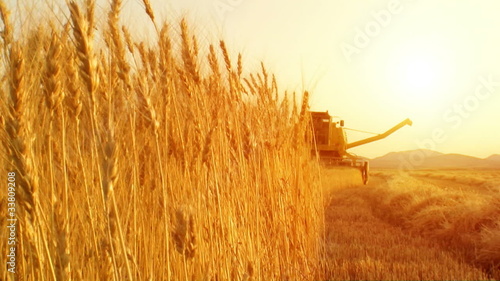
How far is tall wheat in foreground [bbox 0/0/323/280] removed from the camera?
3.84 feet

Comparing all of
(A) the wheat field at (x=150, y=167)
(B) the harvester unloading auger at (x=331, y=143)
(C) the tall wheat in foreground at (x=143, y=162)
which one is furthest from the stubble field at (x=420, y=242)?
(B) the harvester unloading auger at (x=331, y=143)

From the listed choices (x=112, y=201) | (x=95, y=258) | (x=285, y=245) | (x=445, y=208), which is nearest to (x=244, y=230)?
(x=285, y=245)

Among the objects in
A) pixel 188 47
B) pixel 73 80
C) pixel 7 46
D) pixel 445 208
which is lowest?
pixel 445 208

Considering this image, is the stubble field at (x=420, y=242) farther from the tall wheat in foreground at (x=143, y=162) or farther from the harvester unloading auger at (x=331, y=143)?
the harvester unloading auger at (x=331, y=143)

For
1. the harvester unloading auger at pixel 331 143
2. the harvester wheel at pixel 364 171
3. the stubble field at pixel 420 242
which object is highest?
the harvester unloading auger at pixel 331 143

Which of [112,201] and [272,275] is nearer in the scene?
[112,201]

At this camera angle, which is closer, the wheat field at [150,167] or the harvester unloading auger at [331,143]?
the wheat field at [150,167]

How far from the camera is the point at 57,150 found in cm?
175

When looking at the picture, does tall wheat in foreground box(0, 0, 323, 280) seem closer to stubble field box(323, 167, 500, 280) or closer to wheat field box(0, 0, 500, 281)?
wheat field box(0, 0, 500, 281)

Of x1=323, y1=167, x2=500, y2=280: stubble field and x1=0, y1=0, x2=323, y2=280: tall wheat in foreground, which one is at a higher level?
x1=0, y1=0, x2=323, y2=280: tall wheat in foreground

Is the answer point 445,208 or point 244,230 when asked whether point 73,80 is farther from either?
point 445,208

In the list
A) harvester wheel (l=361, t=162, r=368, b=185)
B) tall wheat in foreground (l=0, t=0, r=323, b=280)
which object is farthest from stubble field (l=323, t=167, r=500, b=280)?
harvester wheel (l=361, t=162, r=368, b=185)

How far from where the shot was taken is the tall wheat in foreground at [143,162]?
3.84 feet

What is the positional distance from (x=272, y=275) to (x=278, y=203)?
50cm
